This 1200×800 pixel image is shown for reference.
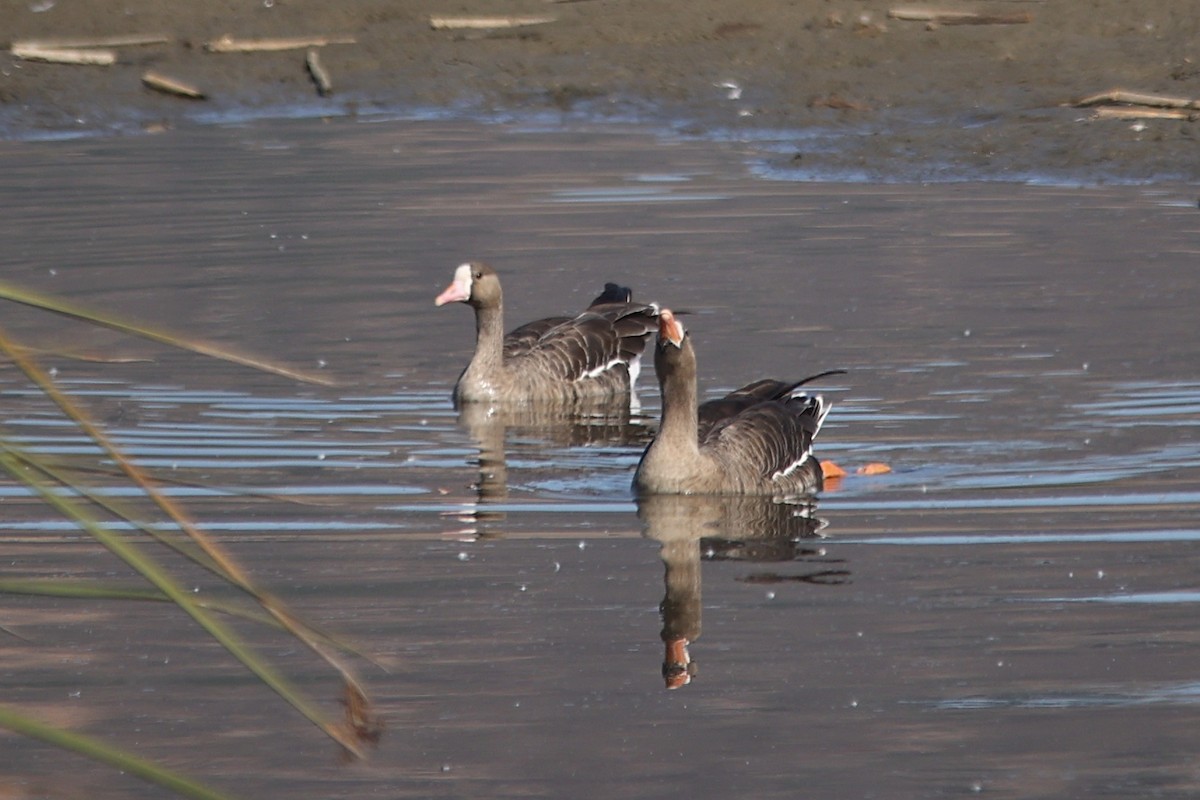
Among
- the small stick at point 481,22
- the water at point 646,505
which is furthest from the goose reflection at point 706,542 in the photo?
the small stick at point 481,22

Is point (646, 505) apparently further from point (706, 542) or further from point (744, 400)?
point (744, 400)

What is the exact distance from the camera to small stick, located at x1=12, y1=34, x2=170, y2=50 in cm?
2212

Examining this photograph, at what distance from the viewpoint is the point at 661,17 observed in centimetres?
2239

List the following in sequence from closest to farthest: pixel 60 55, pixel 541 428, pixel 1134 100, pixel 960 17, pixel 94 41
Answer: pixel 541 428
pixel 1134 100
pixel 960 17
pixel 60 55
pixel 94 41

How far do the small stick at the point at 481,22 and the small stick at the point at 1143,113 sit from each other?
6.94 m

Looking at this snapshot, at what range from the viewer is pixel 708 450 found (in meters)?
9.42

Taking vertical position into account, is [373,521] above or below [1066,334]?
below

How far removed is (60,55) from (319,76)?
277 cm

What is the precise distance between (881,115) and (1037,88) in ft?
4.91

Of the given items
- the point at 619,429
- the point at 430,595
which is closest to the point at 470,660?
the point at 430,595

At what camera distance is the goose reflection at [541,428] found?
35.4 feet

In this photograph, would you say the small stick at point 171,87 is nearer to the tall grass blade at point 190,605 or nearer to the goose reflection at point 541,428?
the goose reflection at point 541,428

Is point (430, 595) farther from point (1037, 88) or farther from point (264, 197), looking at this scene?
point (1037, 88)

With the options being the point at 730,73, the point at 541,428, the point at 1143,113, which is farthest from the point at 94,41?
the point at 541,428
